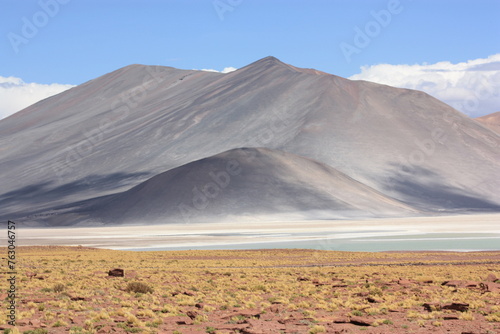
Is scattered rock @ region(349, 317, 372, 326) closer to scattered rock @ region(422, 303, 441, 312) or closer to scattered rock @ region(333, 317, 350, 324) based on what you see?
scattered rock @ region(333, 317, 350, 324)

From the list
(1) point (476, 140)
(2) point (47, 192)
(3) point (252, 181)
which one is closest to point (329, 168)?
(3) point (252, 181)

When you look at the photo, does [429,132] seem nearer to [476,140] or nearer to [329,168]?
[476,140]

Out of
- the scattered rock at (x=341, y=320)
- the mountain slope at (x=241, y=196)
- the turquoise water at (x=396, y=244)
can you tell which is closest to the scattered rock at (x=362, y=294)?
the scattered rock at (x=341, y=320)

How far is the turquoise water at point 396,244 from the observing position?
64.6 meters

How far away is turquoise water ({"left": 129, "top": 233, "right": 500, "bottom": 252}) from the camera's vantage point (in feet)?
212

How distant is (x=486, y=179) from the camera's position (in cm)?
17850

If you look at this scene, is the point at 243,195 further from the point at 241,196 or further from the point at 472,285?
the point at 472,285

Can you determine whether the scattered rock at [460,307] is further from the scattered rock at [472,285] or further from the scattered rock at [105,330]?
the scattered rock at [105,330]

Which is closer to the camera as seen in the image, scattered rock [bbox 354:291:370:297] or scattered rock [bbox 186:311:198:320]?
scattered rock [bbox 186:311:198:320]

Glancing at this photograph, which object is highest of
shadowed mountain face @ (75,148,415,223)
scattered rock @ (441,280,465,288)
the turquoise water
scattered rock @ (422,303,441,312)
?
shadowed mountain face @ (75,148,415,223)

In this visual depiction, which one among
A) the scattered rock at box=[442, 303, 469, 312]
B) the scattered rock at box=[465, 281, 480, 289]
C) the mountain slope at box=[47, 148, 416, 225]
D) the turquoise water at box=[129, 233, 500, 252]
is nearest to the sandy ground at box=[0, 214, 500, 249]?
the turquoise water at box=[129, 233, 500, 252]

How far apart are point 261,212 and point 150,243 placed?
53.5 m

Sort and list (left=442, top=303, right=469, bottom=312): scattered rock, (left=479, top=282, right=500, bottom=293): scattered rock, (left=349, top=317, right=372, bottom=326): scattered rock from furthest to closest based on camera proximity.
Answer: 1. (left=479, top=282, right=500, bottom=293): scattered rock
2. (left=442, top=303, right=469, bottom=312): scattered rock
3. (left=349, top=317, right=372, bottom=326): scattered rock

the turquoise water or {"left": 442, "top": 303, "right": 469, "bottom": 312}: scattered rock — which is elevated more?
the turquoise water
